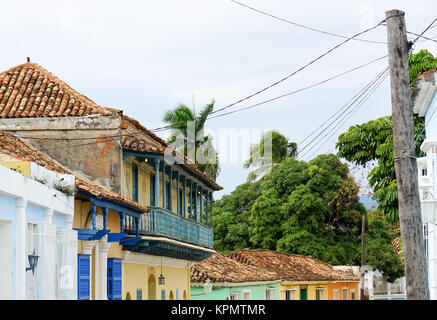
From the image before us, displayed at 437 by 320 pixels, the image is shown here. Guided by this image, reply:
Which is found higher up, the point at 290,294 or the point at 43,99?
the point at 43,99

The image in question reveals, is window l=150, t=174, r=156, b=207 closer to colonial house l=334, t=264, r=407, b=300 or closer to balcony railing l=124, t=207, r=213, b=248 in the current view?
balcony railing l=124, t=207, r=213, b=248

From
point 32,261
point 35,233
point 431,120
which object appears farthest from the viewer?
point 431,120

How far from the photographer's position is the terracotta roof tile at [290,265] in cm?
3048

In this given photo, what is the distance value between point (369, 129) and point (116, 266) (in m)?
9.80

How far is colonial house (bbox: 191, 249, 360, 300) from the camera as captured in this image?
946 inches

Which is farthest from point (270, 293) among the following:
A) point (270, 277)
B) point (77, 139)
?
point (77, 139)

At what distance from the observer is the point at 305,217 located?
126ft

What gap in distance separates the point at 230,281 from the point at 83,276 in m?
9.10

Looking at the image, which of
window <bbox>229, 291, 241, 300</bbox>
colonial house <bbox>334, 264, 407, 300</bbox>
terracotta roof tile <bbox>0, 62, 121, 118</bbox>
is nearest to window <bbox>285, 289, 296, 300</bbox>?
window <bbox>229, 291, 241, 300</bbox>

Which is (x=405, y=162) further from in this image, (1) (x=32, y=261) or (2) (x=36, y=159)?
(2) (x=36, y=159)

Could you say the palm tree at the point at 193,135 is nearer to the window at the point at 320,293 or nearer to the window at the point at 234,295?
the window at the point at 320,293

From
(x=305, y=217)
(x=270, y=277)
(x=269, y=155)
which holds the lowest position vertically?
(x=270, y=277)

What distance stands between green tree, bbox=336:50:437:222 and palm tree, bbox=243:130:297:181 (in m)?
19.0

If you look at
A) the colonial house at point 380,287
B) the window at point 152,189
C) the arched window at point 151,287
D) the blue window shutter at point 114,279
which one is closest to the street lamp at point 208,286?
the arched window at point 151,287
